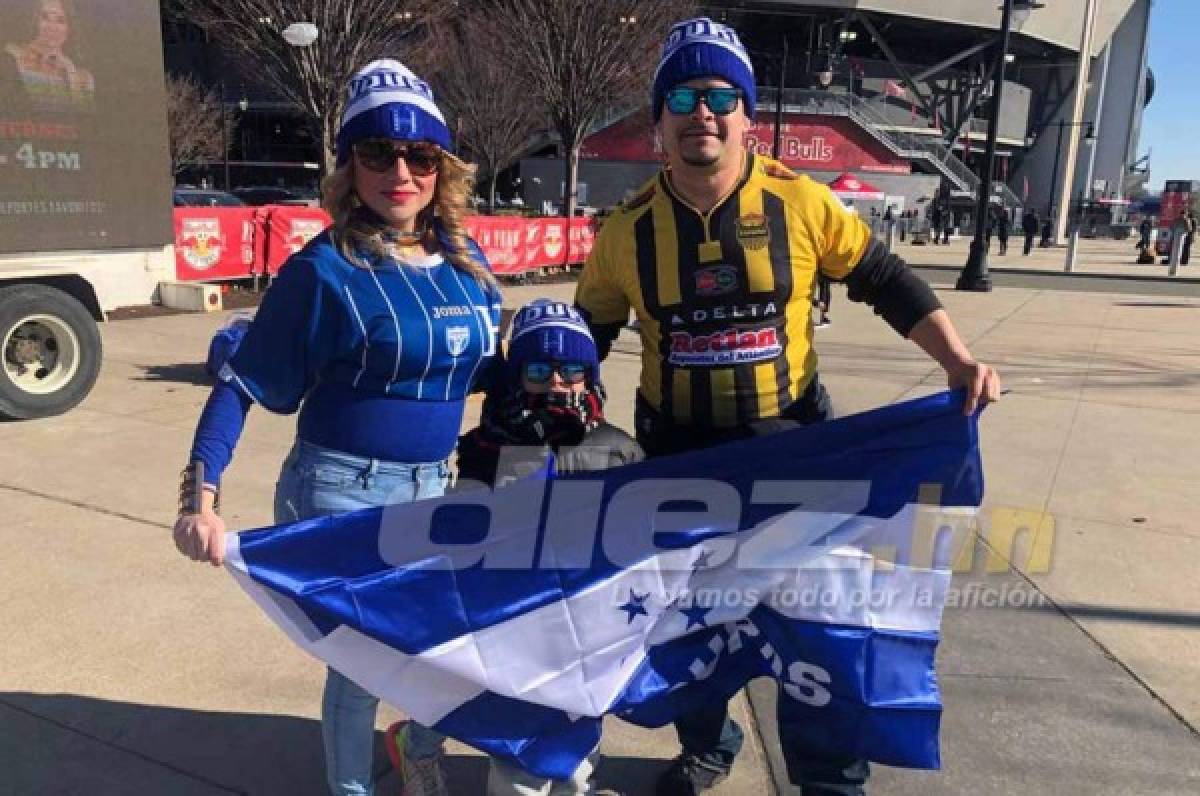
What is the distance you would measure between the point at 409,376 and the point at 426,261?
1.01 feet

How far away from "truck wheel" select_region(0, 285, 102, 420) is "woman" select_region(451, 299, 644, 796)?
18.0 ft

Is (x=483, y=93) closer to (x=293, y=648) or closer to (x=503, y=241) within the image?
(x=503, y=241)

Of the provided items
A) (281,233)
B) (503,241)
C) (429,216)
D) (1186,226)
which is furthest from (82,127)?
(1186,226)

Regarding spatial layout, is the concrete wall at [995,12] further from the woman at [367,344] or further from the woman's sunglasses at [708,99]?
the woman at [367,344]

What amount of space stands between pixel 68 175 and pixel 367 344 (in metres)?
6.01

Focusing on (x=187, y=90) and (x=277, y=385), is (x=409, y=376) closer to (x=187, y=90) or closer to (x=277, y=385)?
(x=277, y=385)

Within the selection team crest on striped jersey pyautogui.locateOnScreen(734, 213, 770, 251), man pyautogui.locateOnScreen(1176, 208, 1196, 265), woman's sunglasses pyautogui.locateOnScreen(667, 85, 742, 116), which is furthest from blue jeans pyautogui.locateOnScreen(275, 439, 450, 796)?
man pyautogui.locateOnScreen(1176, 208, 1196, 265)

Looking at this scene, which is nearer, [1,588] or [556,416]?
[556,416]

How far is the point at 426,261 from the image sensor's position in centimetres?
241

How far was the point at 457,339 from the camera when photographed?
2379 millimetres

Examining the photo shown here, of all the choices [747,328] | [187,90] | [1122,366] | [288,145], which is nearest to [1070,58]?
[288,145]

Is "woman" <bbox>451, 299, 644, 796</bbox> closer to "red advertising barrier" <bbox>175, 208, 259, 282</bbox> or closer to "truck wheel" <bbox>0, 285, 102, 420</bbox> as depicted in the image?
"truck wheel" <bbox>0, 285, 102, 420</bbox>

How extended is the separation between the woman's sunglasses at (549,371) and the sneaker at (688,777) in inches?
50.4

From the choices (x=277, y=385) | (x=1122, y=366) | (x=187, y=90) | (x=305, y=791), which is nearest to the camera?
(x=277, y=385)
